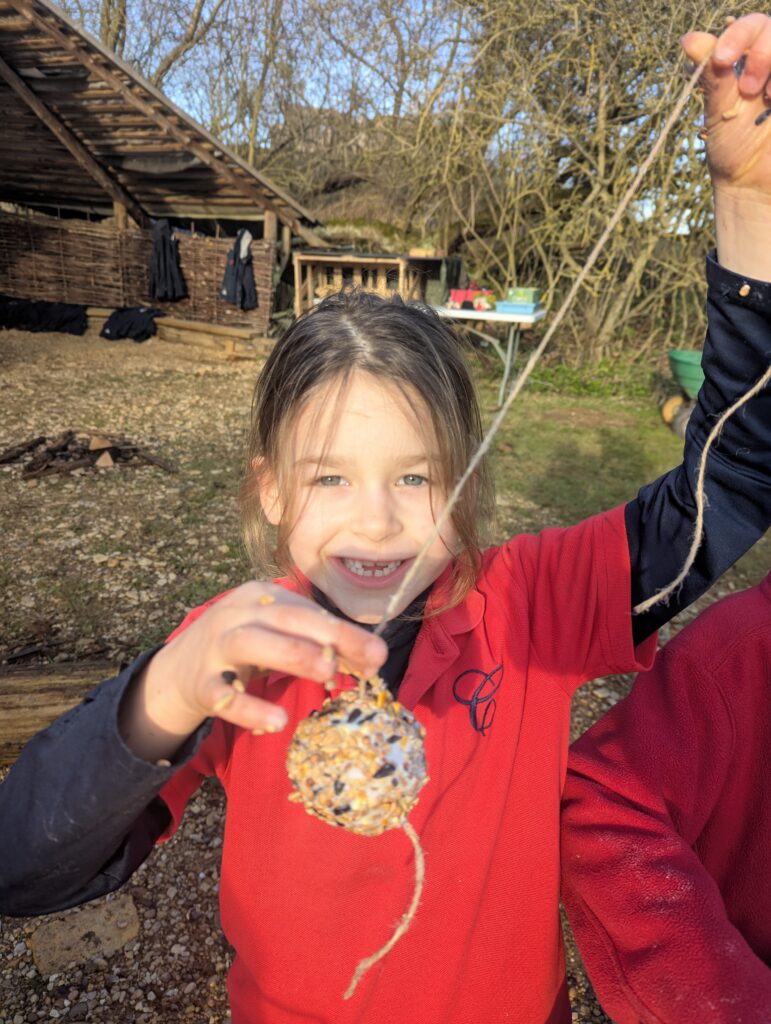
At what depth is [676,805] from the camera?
144 centimetres

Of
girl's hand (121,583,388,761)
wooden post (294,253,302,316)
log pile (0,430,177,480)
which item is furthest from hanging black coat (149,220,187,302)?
girl's hand (121,583,388,761)

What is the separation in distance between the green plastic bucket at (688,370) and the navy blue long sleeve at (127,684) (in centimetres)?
829

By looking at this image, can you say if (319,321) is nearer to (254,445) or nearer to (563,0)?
(254,445)

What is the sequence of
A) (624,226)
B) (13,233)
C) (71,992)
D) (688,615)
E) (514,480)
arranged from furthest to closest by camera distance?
1. (13,233)
2. (624,226)
3. (514,480)
4. (688,615)
5. (71,992)

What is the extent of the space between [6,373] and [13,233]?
5421 millimetres

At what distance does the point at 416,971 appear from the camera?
4.53 ft

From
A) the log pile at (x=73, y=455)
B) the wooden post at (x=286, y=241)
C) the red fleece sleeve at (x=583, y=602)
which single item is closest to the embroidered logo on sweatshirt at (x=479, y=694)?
the red fleece sleeve at (x=583, y=602)

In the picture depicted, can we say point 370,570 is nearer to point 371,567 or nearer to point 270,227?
point 371,567

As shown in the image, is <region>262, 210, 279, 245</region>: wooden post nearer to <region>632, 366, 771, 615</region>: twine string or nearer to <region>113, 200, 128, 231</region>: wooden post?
<region>113, 200, 128, 231</region>: wooden post

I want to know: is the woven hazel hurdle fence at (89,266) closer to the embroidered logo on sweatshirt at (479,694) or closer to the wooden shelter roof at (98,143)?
the wooden shelter roof at (98,143)

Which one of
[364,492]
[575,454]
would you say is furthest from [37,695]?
[575,454]

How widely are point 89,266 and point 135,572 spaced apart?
10786 mm

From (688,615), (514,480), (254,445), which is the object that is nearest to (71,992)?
(254,445)

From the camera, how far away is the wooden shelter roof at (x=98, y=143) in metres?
8.27
